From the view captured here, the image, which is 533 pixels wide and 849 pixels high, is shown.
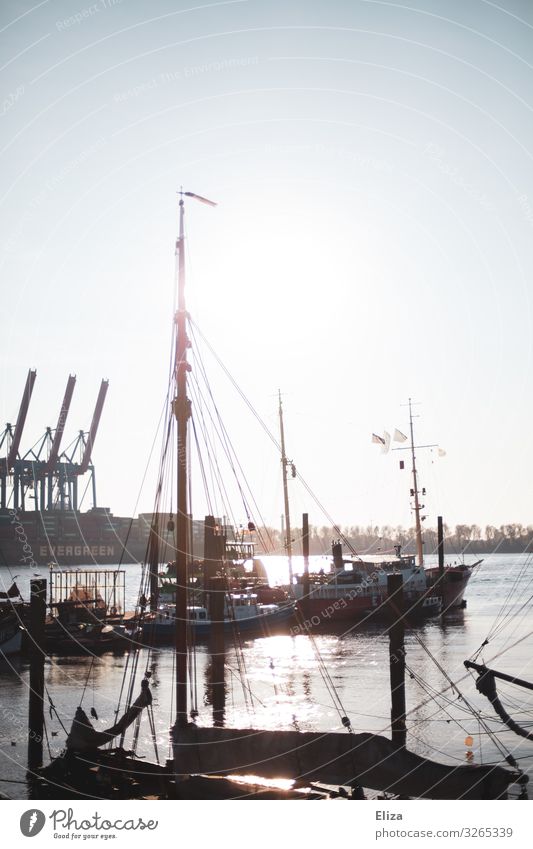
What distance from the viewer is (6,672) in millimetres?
27891

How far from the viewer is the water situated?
1567 cm

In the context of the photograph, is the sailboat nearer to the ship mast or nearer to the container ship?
the ship mast

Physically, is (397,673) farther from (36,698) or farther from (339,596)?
(339,596)

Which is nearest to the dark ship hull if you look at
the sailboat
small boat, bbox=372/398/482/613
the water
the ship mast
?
small boat, bbox=372/398/482/613

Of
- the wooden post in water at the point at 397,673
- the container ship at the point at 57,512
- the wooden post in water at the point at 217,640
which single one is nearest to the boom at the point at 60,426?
the container ship at the point at 57,512

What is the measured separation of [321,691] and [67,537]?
10583 cm

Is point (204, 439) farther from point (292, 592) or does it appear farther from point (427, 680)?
point (292, 592)

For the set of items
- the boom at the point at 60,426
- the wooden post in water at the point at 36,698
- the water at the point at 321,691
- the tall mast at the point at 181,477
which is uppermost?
the boom at the point at 60,426

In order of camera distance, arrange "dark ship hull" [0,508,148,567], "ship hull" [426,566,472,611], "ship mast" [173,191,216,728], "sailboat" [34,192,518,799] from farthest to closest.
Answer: "dark ship hull" [0,508,148,567], "ship hull" [426,566,472,611], "ship mast" [173,191,216,728], "sailboat" [34,192,518,799]

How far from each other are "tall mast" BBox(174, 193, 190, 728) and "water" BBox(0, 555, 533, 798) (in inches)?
110

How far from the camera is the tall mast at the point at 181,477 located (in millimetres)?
10617

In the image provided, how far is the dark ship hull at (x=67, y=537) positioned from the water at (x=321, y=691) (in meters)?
72.5

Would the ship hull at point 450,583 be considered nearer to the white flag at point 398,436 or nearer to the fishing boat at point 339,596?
the fishing boat at point 339,596
